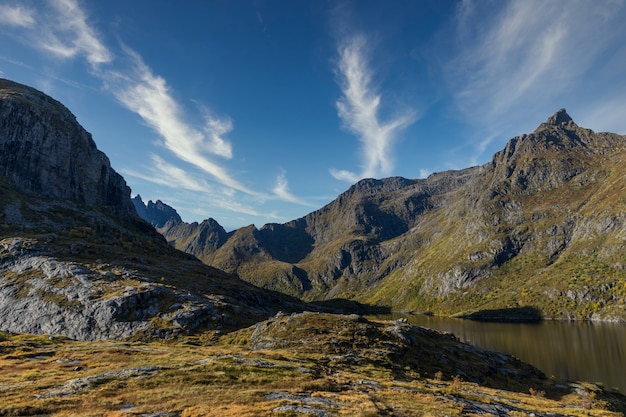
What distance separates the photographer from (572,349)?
140125 mm

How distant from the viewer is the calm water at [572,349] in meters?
100

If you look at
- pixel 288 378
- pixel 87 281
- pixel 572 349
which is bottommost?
pixel 572 349

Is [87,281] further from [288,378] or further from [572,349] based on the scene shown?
[572,349]

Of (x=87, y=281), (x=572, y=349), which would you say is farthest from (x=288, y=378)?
(x=572, y=349)

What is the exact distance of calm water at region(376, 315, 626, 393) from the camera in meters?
100

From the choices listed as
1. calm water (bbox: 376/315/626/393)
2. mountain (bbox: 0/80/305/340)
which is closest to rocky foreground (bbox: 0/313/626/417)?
mountain (bbox: 0/80/305/340)

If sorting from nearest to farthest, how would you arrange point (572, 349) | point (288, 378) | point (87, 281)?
point (288, 378), point (87, 281), point (572, 349)

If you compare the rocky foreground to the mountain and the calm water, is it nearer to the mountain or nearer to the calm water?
the mountain

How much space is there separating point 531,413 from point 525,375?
1862 inches

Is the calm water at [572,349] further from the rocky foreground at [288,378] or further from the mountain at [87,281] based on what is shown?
the mountain at [87,281]

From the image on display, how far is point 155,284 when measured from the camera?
339 ft

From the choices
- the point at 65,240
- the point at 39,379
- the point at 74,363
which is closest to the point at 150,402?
the point at 39,379

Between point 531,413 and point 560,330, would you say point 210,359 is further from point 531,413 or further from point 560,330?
point 560,330

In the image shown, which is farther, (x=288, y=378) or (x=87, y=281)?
(x=87, y=281)
